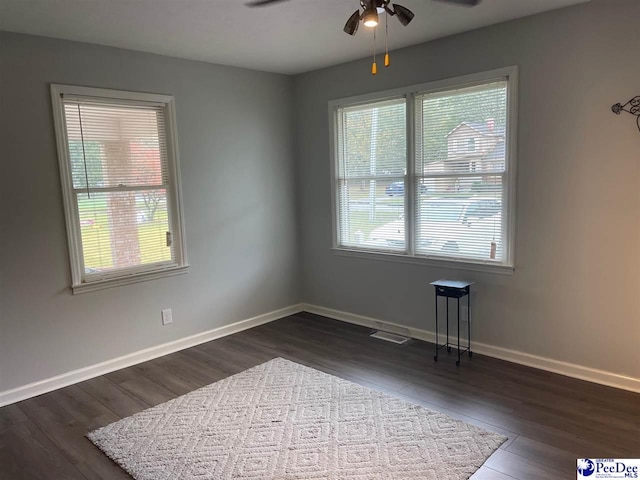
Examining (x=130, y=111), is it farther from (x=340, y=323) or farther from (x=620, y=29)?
(x=620, y=29)

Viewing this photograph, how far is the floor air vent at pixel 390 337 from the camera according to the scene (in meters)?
4.05

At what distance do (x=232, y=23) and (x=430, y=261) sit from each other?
2398 mm

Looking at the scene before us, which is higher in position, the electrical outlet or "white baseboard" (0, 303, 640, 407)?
the electrical outlet

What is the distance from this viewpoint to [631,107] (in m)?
2.87

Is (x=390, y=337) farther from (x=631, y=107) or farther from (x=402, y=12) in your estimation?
(x=402, y=12)

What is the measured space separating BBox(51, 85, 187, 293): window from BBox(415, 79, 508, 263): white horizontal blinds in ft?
6.94

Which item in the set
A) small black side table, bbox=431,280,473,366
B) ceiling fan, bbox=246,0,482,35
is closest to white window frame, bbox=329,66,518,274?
small black side table, bbox=431,280,473,366

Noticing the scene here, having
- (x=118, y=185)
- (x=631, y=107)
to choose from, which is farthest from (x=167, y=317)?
(x=631, y=107)

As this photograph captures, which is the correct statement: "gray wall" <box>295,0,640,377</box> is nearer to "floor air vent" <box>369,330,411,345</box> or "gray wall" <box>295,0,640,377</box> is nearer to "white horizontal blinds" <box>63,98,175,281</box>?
"floor air vent" <box>369,330,411,345</box>

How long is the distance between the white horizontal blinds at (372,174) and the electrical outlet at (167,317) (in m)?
1.77

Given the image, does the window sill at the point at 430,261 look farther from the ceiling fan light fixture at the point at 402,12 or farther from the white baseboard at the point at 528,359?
the ceiling fan light fixture at the point at 402,12

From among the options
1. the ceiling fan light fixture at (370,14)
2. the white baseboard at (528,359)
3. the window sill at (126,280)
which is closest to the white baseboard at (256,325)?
the white baseboard at (528,359)

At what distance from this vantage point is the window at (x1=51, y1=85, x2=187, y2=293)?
3.39 m
